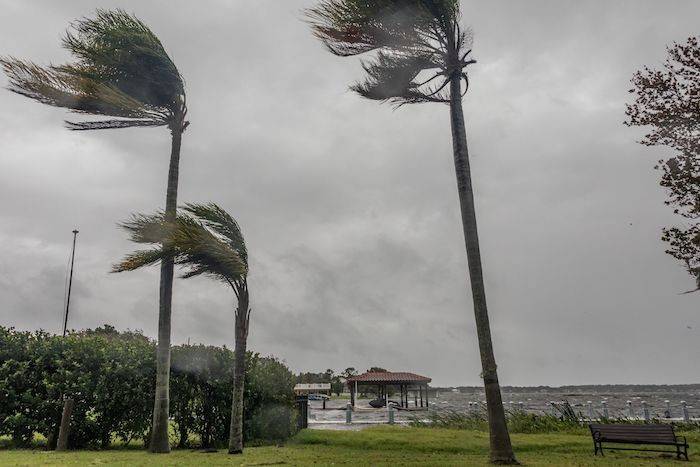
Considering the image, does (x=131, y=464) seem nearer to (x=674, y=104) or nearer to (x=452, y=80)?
(x=452, y=80)

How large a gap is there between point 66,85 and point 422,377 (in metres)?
39.8

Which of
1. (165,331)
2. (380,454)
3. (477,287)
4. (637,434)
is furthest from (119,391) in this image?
(637,434)

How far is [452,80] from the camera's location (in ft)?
41.5

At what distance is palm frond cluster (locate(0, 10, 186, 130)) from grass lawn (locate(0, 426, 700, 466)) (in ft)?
29.0

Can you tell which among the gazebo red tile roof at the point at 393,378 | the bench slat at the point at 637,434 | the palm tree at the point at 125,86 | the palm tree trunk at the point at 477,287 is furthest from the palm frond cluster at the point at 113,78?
the gazebo red tile roof at the point at 393,378

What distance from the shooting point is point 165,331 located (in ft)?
45.1

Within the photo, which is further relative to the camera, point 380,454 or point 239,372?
point 239,372

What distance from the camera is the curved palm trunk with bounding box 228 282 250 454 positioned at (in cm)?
1210

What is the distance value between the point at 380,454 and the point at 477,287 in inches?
185

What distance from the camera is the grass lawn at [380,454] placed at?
10.4 meters

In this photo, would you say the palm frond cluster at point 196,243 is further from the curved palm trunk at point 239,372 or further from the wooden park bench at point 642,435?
the wooden park bench at point 642,435

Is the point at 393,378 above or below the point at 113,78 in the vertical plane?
below

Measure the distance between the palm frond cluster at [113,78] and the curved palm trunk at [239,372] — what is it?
237 inches

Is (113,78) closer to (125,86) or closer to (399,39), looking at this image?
(125,86)
